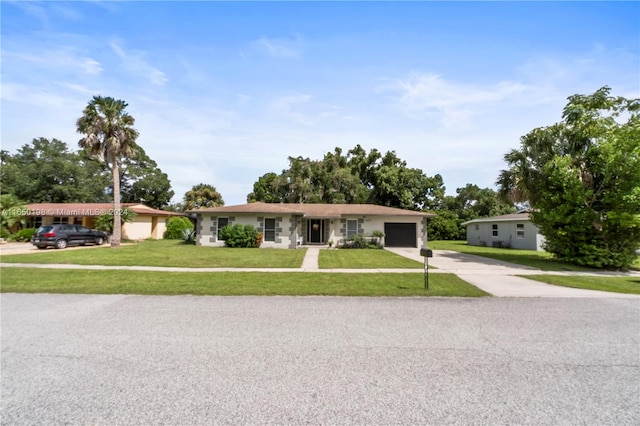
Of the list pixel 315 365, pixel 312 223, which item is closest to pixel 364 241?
pixel 312 223

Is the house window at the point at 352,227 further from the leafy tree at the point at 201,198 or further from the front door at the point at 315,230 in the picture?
the leafy tree at the point at 201,198

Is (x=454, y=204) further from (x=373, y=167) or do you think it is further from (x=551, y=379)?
(x=551, y=379)

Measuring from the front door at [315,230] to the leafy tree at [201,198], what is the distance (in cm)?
1892

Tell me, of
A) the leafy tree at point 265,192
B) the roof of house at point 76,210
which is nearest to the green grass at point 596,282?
the roof of house at point 76,210

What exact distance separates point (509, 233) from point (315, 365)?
27470mm

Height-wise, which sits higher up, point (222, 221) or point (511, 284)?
point (222, 221)

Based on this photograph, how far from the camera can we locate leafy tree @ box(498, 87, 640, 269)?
13164 mm

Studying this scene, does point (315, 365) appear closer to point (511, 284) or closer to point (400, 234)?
point (511, 284)

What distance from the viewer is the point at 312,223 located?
2445 centimetres

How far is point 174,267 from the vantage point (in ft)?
39.0

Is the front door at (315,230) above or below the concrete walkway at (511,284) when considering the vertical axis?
above

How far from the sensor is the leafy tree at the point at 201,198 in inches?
1505

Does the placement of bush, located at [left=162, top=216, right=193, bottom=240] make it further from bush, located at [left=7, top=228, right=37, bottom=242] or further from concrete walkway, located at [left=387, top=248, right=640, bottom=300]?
concrete walkway, located at [left=387, top=248, right=640, bottom=300]

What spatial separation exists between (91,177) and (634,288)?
46.6 metres
